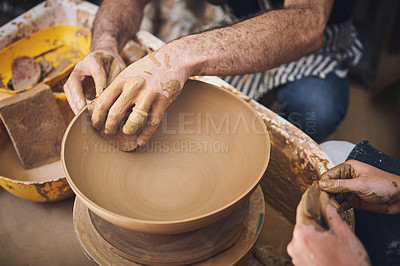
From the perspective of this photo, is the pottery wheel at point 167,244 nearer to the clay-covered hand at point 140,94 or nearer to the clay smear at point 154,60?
the clay-covered hand at point 140,94

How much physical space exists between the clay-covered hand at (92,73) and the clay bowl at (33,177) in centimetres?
29

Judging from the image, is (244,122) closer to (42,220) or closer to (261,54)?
(261,54)

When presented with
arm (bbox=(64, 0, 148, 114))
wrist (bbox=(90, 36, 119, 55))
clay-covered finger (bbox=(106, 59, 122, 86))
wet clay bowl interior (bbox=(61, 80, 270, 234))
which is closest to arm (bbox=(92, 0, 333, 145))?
wet clay bowl interior (bbox=(61, 80, 270, 234))


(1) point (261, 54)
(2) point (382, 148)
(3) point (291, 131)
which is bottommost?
(2) point (382, 148)

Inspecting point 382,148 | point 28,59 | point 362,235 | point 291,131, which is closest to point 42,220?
point 28,59

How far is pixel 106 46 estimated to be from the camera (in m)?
1.60

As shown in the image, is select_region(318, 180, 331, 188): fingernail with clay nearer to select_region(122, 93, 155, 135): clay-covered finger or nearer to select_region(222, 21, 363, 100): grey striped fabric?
select_region(122, 93, 155, 135): clay-covered finger

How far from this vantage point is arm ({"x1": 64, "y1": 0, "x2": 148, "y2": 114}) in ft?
4.34

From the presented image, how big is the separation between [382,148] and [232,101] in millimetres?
1510

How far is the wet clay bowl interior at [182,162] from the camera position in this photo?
1.11 metres

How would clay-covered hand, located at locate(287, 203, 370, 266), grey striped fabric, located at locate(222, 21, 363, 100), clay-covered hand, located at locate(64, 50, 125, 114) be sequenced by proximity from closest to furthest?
clay-covered hand, located at locate(287, 203, 370, 266)
clay-covered hand, located at locate(64, 50, 125, 114)
grey striped fabric, located at locate(222, 21, 363, 100)

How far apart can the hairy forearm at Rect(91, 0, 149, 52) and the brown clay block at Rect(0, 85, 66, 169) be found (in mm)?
339

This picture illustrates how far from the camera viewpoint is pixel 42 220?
4.80ft

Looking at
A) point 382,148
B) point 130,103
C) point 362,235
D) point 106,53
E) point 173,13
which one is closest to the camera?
point 130,103
